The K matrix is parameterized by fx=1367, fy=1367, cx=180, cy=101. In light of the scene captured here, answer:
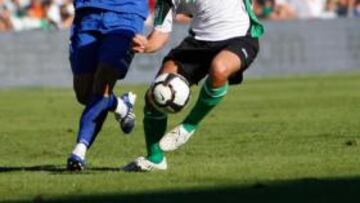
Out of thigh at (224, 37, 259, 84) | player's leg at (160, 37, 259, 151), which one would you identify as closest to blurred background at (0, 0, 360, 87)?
thigh at (224, 37, 259, 84)

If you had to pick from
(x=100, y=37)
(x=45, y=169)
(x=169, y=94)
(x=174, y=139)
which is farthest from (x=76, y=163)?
(x=100, y=37)

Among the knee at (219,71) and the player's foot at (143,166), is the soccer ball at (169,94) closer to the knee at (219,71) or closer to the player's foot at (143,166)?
the knee at (219,71)

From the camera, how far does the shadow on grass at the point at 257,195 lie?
9852 mm

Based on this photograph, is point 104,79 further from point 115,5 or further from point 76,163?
→ point 76,163

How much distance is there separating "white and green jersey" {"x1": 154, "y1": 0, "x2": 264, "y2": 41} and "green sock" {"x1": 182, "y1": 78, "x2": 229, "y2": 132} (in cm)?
49

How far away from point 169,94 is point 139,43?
582 millimetres

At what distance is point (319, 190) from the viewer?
10.3m

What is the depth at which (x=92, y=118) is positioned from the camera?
500 inches

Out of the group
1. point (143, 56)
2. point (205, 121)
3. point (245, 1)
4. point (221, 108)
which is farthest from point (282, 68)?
point (245, 1)

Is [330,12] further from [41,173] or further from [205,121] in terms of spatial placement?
[41,173]

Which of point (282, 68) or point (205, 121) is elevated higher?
point (205, 121)

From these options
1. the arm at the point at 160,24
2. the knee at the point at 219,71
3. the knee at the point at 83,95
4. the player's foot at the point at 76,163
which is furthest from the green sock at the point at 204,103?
the knee at the point at 83,95

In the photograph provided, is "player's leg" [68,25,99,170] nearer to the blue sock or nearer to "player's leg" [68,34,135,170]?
"player's leg" [68,34,135,170]

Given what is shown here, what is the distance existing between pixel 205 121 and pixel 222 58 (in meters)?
7.76
